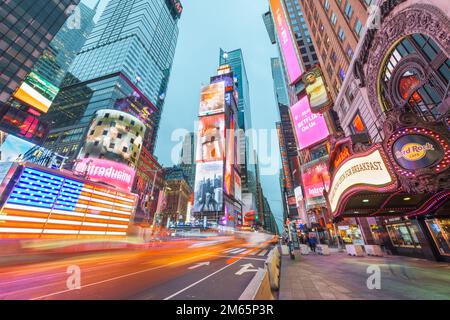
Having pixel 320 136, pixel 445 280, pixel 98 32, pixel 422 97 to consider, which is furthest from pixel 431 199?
pixel 98 32

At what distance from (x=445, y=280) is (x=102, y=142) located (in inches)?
1922

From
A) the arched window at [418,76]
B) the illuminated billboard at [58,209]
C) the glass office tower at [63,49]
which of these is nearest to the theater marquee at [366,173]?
the arched window at [418,76]

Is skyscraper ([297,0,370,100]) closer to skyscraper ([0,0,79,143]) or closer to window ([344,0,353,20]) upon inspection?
window ([344,0,353,20])

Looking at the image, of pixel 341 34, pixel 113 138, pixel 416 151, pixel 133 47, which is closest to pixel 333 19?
pixel 341 34

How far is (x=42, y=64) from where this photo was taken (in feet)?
263

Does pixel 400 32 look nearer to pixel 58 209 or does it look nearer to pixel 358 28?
pixel 358 28

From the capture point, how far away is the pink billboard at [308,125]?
31172 millimetres

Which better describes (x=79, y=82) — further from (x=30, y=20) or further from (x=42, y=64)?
(x=30, y=20)

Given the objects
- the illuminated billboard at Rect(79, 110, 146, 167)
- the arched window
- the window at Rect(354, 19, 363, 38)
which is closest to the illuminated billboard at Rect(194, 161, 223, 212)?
the illuminated billboard at Rect(79, 110, 146, 167)

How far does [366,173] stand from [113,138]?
149 feet

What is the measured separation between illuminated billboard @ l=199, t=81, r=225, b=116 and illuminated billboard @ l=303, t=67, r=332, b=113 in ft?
244

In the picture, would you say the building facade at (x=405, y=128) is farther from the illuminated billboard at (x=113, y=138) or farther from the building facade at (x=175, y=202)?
the building facade at (x=175, y=202)

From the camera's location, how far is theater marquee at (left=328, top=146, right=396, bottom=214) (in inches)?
283

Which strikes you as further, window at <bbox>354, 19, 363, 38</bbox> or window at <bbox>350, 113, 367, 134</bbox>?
window at <bbox>354, 19, 363, 38</bbox>
